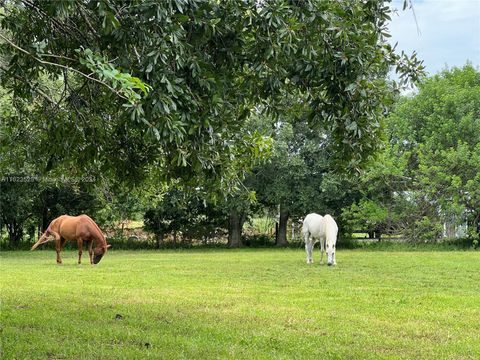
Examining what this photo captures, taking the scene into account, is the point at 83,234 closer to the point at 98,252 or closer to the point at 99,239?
the point at 99,239

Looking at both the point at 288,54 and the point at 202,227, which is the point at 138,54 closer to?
the point at 288,54

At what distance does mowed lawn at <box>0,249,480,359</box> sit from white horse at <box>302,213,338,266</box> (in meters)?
3.89

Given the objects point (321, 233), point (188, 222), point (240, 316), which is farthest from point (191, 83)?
point (188, 222)

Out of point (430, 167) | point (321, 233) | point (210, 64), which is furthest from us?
point (430, 167)

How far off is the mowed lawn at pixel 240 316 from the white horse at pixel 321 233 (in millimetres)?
3894

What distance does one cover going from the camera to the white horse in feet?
60.0

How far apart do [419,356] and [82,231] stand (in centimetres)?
1426

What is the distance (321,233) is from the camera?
62.9 ft

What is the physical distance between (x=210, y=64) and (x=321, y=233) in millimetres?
14530

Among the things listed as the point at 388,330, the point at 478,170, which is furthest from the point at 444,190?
the point at 388,330

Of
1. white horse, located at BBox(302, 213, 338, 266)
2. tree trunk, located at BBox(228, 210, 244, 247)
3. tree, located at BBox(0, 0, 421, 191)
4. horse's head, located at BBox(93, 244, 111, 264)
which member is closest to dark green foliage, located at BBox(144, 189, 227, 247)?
tree trunk, located at BBox(228, 210, 244, 247)

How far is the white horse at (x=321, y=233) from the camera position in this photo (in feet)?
60.0

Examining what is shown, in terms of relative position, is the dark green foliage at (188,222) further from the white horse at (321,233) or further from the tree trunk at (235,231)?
the white horse at (321,233)

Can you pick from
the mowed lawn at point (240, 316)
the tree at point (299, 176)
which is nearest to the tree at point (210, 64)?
the mowed lawn at point (240, 316)
